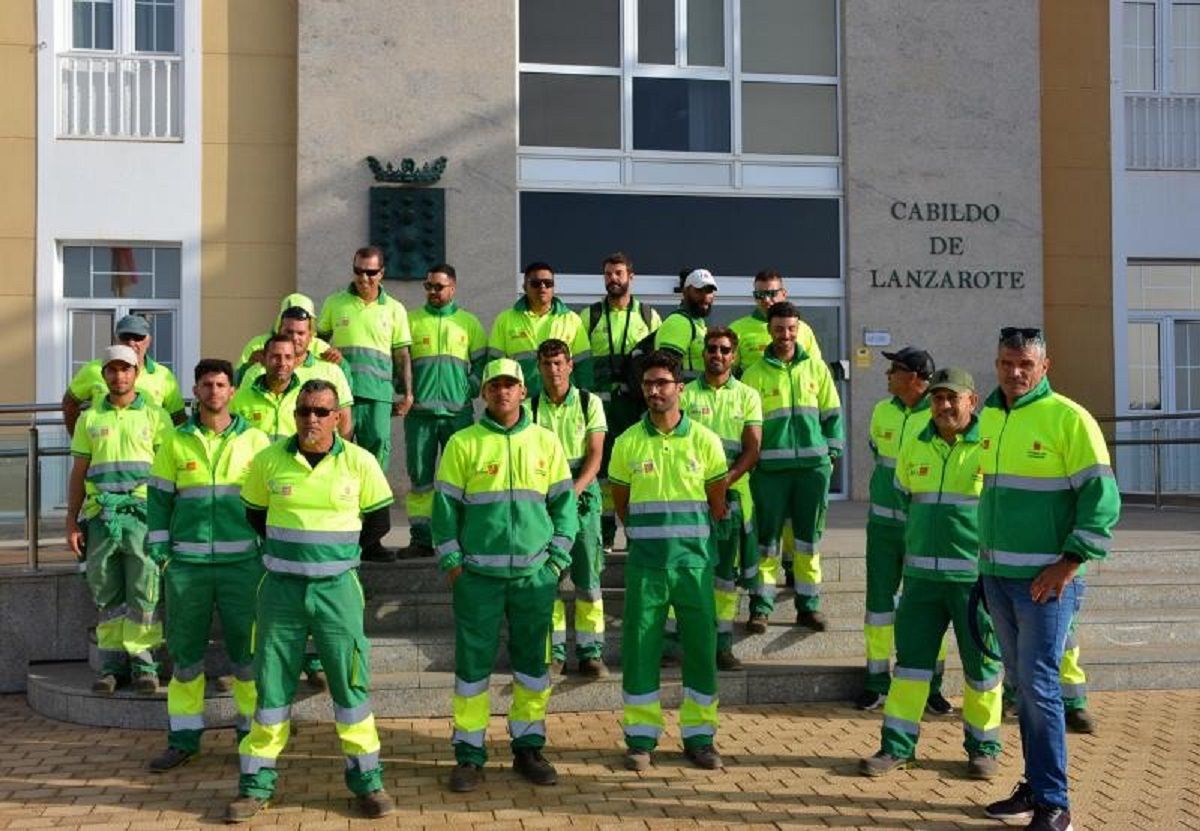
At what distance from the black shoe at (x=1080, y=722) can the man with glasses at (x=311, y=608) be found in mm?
4025

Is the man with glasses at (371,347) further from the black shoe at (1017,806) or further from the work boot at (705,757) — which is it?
the black shoe at (1017,806)

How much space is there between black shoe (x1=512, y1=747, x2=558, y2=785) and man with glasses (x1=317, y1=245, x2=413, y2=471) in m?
2.83

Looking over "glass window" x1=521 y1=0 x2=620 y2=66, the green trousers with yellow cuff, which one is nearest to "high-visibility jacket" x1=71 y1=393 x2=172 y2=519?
the green trousers with yellow cuff

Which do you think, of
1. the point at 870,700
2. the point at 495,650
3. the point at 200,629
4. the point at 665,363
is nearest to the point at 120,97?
the point at 200,629

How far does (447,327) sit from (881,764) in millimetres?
4304

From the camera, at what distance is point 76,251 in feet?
46.6

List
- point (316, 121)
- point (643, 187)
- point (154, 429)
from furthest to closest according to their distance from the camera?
1. point (643, 187)
2. point (316, 121)
3. point (154, 429)

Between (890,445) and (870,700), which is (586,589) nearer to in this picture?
(870,700)

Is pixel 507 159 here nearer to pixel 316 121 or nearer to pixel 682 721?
pixel 316 121

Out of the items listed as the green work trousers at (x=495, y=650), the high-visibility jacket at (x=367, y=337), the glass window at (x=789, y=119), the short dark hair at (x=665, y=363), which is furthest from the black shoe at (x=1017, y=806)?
the glass window at (x=789, y=119)

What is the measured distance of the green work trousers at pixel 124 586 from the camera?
8.15 meters

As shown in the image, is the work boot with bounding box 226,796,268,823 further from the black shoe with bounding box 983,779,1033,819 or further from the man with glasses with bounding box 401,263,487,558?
the black shoe with bounding box 983,779,1033,819

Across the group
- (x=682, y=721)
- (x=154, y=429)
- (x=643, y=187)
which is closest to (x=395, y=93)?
(x=643, y=187)

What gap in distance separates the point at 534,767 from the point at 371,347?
3.48 m
